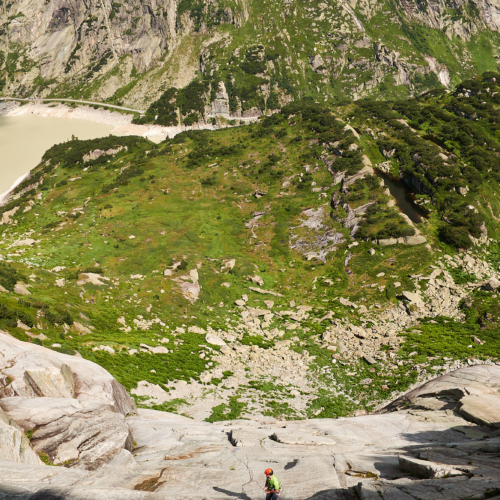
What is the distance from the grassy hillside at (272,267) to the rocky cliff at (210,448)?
30.9 ft

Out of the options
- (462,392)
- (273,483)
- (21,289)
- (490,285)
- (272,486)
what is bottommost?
(21,289)

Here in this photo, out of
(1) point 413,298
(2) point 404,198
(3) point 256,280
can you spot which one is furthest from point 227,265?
(2) point 404,198

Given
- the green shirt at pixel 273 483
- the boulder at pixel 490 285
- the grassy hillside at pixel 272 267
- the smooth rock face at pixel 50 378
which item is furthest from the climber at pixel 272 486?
the boulder at pixel 490 285

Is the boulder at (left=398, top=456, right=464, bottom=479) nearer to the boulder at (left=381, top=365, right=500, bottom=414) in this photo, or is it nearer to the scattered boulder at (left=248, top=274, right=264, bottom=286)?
the boulder at (left=381, top=365, right=500, bottom=414)

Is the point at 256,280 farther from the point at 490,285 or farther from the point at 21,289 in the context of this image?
the point at 490,285

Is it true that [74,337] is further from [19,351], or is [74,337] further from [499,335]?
[499,335]

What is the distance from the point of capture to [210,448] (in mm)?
21953

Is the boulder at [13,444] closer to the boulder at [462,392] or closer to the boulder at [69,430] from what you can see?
the boulder at [69,430]

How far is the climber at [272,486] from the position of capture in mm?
15398

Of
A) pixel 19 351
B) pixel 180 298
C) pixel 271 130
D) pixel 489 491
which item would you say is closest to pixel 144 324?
pixel 180 298

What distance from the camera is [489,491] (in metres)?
13.7

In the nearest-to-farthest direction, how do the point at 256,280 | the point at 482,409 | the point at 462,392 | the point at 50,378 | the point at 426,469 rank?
the point at 426,469 < the point at 50,378 < the point at 482,409 < the point at 462,392 < the point at 256,280

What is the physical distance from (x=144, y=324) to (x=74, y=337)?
30.9 feet

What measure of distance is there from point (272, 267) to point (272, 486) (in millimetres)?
48636
